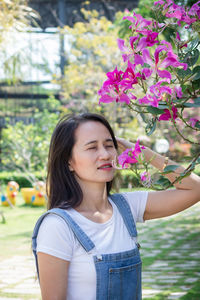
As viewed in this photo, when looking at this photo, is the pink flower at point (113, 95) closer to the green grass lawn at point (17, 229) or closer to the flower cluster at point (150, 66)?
the flower cluster at point (150, 66)

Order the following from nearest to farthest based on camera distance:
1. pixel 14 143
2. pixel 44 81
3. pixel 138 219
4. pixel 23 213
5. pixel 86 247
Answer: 1. pixel 86 247
2. pixel 138 219
3. pixel 23 213
4. pixel 14 143
5. pixel 44 81

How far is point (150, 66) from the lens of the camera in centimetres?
124

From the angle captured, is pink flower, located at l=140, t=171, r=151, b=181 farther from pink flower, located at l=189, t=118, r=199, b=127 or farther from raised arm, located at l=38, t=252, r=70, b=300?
raised arm, located at l=38, t=252, r=70, b=300

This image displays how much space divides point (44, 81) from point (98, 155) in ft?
67.7

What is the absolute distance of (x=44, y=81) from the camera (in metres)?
21.9

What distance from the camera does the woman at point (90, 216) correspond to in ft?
4.94

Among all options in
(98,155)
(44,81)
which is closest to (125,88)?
(98,155)

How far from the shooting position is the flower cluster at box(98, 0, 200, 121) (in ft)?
3.84

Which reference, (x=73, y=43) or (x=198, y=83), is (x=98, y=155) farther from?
(x=73, y=43)

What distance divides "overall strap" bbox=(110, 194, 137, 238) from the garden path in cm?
192

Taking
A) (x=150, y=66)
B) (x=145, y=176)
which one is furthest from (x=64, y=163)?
(x=150, y=66)

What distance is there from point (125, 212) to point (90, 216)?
15 cm

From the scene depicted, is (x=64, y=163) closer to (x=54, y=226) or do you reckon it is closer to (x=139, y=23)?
(x=54, y=226)

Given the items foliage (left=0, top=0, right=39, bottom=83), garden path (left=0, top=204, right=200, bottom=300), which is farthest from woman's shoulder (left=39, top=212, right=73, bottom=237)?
foliage (left=0, top=0, right=39, bottom=83)
